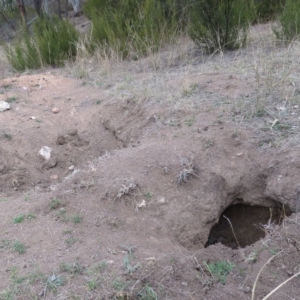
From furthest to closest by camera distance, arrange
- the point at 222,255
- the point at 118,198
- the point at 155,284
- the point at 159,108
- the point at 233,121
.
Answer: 1. the point at 159,108
2. the point at 233,121
3. the point at 118,198
4. the point at 222,255
5. the point at 155,284

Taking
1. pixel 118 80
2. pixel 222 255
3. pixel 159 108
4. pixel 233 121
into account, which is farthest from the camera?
pixel 118 80

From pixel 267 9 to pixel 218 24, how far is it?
8.22 ft

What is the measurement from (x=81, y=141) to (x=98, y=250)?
2.16 metres

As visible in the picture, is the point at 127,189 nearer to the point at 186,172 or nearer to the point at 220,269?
the point at 186,172

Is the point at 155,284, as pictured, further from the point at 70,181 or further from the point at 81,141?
the point at 81,141

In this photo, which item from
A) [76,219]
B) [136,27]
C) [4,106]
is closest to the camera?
[76,219]

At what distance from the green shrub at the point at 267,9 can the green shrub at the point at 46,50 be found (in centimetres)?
322

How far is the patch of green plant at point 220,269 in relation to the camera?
9.19 ft

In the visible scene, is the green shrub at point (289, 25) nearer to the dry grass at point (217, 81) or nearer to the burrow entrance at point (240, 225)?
the dry grass at point (217, 81)

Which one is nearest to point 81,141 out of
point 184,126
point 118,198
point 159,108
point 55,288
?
point 159,108

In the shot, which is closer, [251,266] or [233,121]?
[251,266]

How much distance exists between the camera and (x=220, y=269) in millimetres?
2863

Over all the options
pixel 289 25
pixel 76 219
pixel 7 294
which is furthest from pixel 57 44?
pixel 7 294

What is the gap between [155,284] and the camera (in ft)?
9.04
